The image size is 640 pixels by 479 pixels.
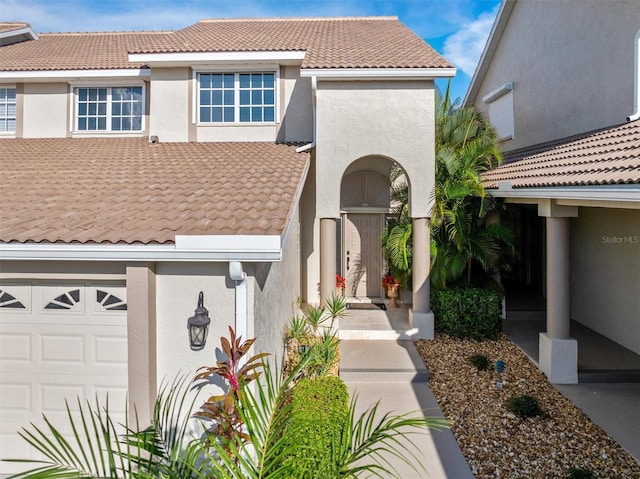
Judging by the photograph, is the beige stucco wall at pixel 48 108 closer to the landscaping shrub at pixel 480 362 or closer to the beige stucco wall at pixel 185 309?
the beige stucco wall at pixel 185 309

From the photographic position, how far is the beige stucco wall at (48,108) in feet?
46.7

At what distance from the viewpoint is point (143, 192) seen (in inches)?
303

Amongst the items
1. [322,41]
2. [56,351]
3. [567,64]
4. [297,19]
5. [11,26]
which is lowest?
[56,351]

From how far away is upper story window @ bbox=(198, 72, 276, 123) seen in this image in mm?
13578

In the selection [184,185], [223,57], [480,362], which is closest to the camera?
[184,185]

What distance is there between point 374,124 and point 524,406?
797 cm

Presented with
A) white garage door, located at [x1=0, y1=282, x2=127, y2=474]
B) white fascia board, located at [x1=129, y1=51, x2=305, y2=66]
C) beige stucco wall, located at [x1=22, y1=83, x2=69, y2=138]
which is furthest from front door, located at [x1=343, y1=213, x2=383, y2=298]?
beige stucco wall, located at [x1=22, y1=83, x2=69, y2=138]

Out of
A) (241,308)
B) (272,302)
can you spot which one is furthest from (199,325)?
(272,302)

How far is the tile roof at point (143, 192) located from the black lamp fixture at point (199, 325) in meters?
1.04

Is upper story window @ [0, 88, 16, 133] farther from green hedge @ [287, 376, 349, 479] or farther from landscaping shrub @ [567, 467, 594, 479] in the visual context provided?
landscaping shrub @ [567, 467, 594, 479]

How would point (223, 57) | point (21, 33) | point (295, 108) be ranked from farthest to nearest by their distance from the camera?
point (21, 33) → point (295, 108) → point (223, 57)

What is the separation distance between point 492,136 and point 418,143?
4.26 metres

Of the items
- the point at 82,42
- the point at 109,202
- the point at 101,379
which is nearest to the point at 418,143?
the point at 109,202

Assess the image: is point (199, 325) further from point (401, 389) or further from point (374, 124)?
point (374, 124)
